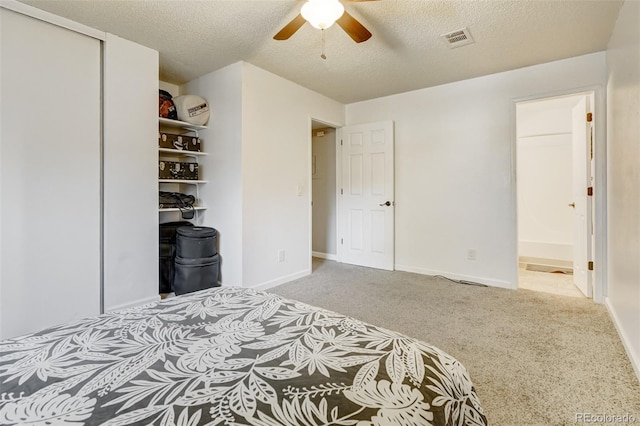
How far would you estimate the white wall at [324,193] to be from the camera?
5.05 meters

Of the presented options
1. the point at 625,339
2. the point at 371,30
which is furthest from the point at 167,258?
the point at 625,339

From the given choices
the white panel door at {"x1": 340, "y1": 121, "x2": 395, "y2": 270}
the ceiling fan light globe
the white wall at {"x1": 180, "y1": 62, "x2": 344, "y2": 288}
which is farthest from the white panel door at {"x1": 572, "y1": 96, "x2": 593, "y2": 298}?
the white wall at {"x1": 180, "y1": 62, "x2": 344, "y2": 288}

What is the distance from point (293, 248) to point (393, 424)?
3217mm

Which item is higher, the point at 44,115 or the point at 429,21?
the point at 429,21

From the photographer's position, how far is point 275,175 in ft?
11.8

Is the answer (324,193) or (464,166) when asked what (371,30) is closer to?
(464,166)

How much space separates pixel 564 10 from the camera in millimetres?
2318

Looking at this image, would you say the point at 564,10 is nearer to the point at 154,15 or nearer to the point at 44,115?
the point at 154,15

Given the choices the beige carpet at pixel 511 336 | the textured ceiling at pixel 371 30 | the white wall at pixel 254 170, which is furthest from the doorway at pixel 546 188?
the white wall at pixel 254 170

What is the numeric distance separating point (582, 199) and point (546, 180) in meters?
2.18

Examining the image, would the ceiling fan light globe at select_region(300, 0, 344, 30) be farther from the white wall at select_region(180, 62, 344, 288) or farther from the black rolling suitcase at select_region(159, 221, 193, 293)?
the black rolling suitcase at select_region(159, 221, 193, 293)

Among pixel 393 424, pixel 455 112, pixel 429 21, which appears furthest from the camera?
pixel 455 112

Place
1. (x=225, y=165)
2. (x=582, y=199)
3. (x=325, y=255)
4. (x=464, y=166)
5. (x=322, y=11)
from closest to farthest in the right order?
(x=322, y=11), (x=582, y=199), (x=225, y=165), (x=464, y=166), (x=325, y=255)

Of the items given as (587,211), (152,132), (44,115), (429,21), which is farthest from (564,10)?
(44,115)
